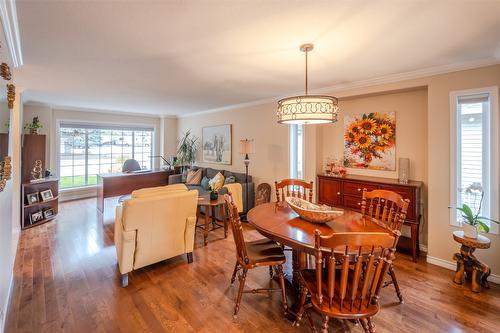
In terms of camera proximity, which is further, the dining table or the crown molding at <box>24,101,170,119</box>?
the crown molding at <box>24,101,170,119</box>

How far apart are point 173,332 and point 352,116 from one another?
369 cm

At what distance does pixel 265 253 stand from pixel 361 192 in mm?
1920

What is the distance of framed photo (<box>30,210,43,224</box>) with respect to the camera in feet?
13.7

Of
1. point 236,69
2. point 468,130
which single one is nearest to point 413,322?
point 468,130

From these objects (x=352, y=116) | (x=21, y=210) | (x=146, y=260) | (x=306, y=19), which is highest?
(x=306, y=19)

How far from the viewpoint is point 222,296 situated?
2.27 meters

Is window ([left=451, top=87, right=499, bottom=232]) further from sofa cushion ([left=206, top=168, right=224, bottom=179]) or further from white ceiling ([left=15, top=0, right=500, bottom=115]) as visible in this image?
sofa cushion ([left=206, top=168, right=224, bottom=179])

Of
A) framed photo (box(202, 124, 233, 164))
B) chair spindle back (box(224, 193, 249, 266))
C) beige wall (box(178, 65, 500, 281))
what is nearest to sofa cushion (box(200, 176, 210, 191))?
framed photo (box(202, 124, 233, 164))

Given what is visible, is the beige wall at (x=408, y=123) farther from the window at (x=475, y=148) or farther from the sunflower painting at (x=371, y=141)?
the window at (x=475, y=148)

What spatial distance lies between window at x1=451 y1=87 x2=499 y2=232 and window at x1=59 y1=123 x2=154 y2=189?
732 cm

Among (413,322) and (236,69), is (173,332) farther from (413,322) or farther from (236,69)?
(236,69)

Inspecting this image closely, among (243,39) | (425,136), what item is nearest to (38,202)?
(243,39)

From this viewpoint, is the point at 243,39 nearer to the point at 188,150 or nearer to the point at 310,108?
Answer: the point at 310,108

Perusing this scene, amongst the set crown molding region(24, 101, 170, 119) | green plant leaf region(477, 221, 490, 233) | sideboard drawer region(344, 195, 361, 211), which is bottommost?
green plant leaf region(477, 221, 490, 233)
